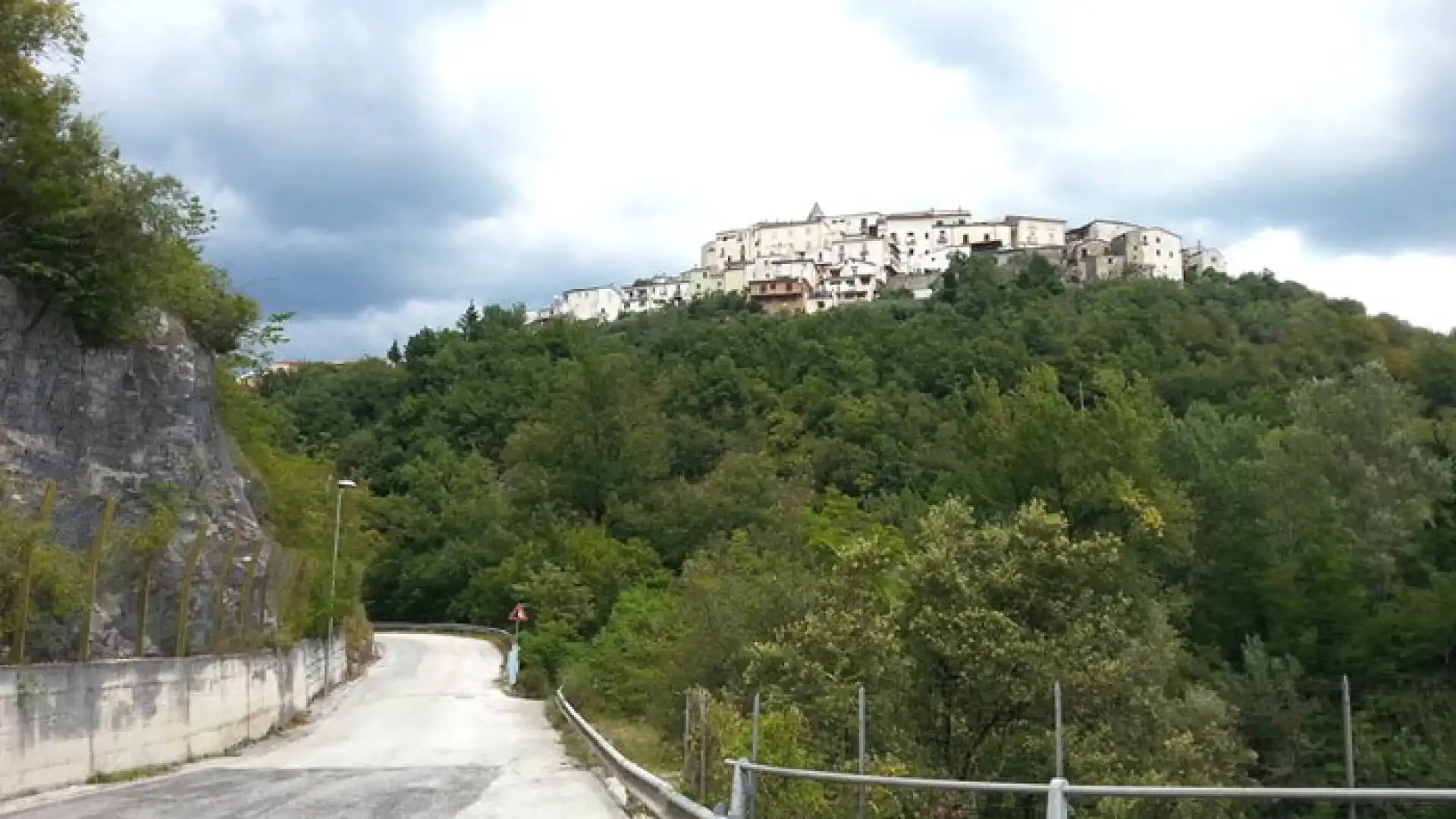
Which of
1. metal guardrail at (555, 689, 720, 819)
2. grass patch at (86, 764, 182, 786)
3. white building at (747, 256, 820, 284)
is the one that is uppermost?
white building at (747, 256, 820, 284)

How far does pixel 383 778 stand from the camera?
59.6 ft

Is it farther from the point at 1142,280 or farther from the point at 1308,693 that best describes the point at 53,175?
the point at 1142,280

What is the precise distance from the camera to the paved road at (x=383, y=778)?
1402cm

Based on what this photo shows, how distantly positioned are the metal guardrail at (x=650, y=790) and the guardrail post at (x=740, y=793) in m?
0.21

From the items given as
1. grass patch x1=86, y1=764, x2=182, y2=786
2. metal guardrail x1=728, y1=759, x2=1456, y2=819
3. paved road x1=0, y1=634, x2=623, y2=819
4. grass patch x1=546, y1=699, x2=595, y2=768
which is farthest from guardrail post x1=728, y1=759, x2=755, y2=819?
grass patch x1=546, y1=699, x2=595, y2=768

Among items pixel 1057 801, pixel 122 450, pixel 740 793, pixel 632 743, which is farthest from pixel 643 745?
pixel 1057 801

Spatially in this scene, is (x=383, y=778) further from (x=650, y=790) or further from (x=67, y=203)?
(x=67, y=203)

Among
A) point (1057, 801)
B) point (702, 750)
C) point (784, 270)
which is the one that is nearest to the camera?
point (1057, 801)

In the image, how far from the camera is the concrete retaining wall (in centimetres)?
1527

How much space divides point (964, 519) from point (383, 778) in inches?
657

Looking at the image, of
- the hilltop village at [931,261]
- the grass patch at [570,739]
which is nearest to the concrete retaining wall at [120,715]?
the grass patch at [570,739]

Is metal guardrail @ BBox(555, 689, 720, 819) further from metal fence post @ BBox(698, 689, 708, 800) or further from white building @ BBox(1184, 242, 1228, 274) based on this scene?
white building @ BBox(1184, 242, 1228, 274)

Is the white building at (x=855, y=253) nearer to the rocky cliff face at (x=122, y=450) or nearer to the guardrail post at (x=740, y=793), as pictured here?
the rocky cliff face at (x=122, y=450)

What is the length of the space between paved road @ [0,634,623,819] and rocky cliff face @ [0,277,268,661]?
3.01 m
